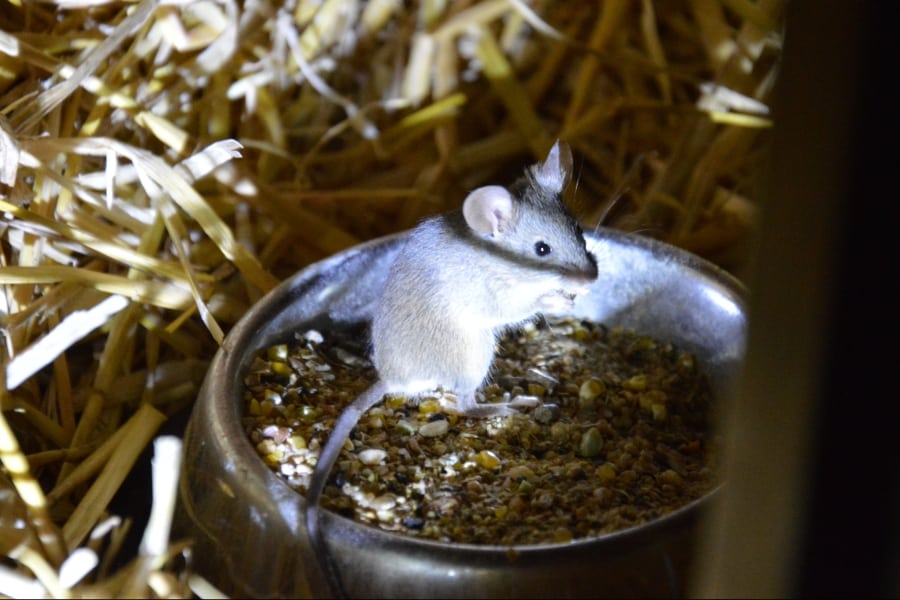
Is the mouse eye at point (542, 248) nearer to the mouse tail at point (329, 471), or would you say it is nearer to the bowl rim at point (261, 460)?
the bowl rim at point (261, 460)

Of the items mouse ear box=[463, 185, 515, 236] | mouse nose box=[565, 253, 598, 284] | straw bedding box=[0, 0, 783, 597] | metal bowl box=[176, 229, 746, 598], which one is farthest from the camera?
straw bedding box=[0, 0, 783, 597]

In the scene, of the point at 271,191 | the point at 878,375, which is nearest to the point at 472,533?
the point at 878,375

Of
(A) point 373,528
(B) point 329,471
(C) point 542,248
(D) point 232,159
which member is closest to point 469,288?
(C) point 542,248

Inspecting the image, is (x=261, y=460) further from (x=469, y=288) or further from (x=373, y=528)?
(x=469, y=288)

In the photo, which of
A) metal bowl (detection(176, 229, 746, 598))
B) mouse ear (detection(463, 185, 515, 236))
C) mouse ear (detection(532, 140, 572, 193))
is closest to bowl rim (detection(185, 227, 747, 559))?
metal bowl (detection(176, 229, 746, 598))

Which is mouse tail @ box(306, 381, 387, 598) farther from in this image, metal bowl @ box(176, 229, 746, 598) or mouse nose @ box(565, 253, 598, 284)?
mouse nose @ box(565, 253, 598, 284)

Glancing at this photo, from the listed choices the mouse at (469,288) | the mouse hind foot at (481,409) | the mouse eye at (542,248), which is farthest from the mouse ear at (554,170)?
the mouse hind foot at (481,409)
